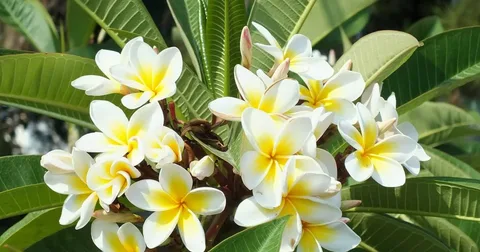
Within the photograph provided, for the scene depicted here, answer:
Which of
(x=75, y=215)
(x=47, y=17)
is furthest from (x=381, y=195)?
(x=47, y=17)

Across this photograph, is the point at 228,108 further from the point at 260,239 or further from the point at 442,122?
the point at 442,122

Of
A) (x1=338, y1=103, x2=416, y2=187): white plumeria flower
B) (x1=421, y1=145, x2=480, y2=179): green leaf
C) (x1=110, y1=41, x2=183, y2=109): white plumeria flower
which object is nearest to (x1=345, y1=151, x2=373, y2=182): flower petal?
(x1=338, y1=103, x2=416, y2=187): white plumeria flower

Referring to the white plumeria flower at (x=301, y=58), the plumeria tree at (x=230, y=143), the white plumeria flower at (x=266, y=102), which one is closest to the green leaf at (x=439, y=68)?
the plumeria tree at (x=230, y=143)

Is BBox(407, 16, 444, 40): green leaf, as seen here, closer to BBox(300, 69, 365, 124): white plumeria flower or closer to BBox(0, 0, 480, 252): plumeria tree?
BBox(0, 0, 480, 252): plumeria tree

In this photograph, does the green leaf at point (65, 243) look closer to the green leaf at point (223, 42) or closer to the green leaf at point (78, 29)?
the green leaf at point (223, 42)

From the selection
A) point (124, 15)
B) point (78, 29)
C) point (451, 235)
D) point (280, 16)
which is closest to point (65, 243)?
point (124, 15)

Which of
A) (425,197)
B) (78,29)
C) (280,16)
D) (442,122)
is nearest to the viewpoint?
(425,197)
